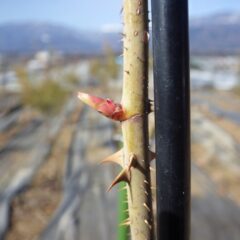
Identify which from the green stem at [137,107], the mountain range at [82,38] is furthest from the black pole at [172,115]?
the mountain range at [82,38]

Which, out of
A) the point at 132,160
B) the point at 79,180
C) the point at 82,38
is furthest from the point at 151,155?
the point at 82,38

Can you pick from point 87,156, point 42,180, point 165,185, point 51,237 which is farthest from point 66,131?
point 165,185

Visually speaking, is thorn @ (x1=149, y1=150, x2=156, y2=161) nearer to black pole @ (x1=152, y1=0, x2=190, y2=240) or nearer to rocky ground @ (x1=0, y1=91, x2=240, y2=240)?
black pole @ (x1=152, y1=0, x2=190, y2=240)

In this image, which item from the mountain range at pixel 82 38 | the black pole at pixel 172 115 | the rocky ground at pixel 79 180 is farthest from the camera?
the mountain range at pixel 82 38

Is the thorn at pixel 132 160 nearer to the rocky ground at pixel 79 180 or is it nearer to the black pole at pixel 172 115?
the black pole at pixel 172 115

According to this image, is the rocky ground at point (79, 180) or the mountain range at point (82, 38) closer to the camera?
the rocky ground at point (79, 180)

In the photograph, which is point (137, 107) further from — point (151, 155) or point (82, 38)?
point (82, 38)

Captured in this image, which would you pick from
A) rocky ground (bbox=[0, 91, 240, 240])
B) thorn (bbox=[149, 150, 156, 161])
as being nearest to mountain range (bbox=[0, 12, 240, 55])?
rocky ground (bbox=[0, 91, 240, 240])

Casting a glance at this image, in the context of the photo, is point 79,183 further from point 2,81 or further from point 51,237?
point 2,81
